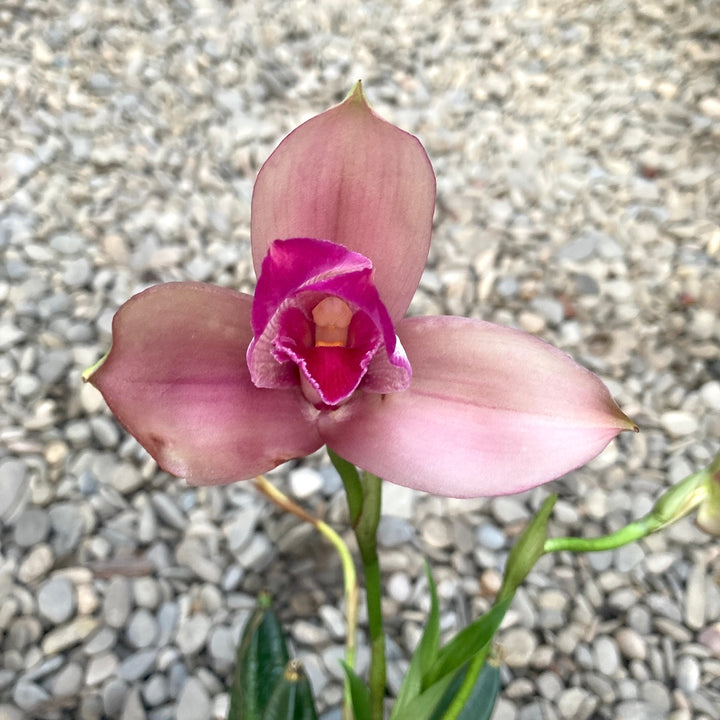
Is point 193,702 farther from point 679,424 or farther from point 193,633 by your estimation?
point 679,424

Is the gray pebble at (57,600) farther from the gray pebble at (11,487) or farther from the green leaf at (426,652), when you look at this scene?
the green leaf at (426,652)

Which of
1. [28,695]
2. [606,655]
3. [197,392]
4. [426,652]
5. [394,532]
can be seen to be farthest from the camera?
[394,532]

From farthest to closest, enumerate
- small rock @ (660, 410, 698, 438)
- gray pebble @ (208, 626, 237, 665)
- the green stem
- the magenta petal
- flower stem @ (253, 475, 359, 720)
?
small rock @ (660, 410, 698, 438), gray pebble @ (208, 626, 237, 665), flower stem @ (253, 475, 359, 720), the green stem, the magenta petal

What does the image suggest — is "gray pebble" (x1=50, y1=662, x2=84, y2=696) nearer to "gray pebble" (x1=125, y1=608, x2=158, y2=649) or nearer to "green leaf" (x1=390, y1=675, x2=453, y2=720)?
"gray pebble" (x1=125, y1=608, x2=158, y2=649)

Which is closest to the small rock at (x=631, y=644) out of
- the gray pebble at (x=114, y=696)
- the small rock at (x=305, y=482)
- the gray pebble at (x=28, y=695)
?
the small rock at (x=305, y=482)

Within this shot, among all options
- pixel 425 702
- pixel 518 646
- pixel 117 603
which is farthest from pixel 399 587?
pixel 425 702

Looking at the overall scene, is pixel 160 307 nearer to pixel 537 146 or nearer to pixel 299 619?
pixel 299 619

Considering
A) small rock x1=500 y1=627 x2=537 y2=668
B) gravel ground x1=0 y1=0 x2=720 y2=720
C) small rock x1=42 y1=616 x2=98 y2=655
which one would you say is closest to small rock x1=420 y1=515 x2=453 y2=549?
gravel ground x1=0 y1=0 x2=720 y2=720
